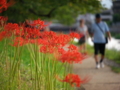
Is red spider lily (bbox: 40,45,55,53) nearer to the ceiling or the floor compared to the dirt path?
nearer to the ceiling

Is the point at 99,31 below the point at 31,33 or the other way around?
the other way around

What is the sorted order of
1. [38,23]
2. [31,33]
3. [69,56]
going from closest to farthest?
[38,23], [31,33], [69,56]

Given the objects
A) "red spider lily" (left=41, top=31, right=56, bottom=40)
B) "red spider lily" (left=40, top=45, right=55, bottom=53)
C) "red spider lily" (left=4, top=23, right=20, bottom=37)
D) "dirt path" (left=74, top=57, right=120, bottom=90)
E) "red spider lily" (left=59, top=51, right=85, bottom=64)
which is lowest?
"dirt path" (left=74, top=57, right=120, bottom=90)

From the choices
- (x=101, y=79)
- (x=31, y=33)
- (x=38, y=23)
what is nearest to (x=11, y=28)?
(x=31, y=33)

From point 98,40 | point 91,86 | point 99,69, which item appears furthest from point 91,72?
point 91,86

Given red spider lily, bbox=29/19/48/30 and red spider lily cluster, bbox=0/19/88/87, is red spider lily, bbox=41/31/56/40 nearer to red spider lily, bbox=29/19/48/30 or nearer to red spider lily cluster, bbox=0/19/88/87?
red spider lily cluster, bbox=0/19/88/87

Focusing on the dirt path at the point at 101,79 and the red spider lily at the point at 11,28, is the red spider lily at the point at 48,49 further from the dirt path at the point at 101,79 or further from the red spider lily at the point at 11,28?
the dirt path at the point at 101,79

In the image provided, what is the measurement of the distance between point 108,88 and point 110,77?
141 cm

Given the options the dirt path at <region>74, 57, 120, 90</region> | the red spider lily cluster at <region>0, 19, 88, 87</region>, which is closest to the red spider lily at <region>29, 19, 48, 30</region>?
the red spider lily cluster at <region>0, 19, 88, 87</region>

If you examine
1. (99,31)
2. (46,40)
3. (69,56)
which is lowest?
(69,56)

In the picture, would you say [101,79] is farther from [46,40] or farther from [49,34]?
[49,34]

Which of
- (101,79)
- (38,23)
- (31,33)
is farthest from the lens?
(101,79)

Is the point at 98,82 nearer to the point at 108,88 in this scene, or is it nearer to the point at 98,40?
the point at 108,88

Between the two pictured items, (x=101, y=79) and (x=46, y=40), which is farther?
(x=101, y=79)
